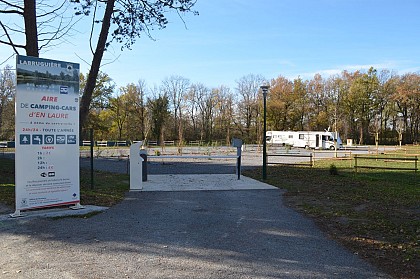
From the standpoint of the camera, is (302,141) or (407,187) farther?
(302,141)

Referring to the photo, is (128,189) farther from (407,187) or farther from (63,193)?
(407,187)

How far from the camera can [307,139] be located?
1986 inches

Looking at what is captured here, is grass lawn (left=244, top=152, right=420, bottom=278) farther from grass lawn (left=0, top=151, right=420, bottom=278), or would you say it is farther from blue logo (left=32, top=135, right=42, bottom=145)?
blue logo (left=32, top=135, right=42, bottom=145)

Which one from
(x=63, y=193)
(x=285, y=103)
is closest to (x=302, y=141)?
(x=285, y=103)

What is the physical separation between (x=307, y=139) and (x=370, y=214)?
4358 centimetres

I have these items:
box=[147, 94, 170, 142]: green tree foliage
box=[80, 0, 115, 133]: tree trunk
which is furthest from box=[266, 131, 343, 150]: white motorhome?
box=[80, 0, 115, 133]: tree trunk

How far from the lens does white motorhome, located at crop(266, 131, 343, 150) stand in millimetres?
48719

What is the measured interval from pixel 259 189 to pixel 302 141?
4062cm

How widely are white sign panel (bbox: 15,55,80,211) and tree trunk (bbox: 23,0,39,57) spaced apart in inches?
105

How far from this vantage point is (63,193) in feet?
26.3

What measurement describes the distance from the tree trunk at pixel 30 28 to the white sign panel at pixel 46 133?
8.73ft

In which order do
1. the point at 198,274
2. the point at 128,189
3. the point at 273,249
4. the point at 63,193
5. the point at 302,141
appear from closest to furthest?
the point at 198,274 → the point at 273,249 → the point at 63,193 → the point at 128,189 → the point at 302,141

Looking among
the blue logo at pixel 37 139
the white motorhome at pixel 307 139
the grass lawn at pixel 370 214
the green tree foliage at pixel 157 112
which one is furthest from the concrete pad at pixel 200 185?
the green tree foliage at pixel 157 112

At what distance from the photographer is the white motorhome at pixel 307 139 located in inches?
1918
